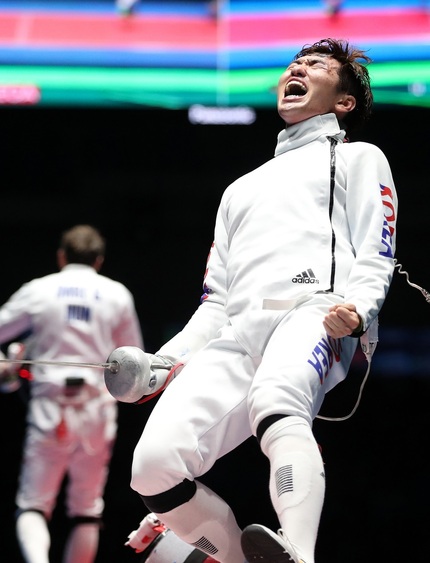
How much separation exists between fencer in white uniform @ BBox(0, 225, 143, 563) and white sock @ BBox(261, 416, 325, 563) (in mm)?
2317

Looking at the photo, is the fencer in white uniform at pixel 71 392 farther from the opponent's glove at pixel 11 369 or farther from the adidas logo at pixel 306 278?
the adidas logo at pixel 306 278

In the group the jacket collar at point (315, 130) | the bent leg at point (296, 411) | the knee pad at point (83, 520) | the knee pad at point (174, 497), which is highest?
the jacket collar at point (315, 130)

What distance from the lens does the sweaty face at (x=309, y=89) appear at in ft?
8.79

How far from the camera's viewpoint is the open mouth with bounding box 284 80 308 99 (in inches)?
106

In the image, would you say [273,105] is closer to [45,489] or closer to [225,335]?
[45,489]

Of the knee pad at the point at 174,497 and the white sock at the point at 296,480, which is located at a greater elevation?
the white sock at the point at 296,480

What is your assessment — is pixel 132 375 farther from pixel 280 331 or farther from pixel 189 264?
pixel 189 264

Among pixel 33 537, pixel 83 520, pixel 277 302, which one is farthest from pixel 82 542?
pixel 277 302

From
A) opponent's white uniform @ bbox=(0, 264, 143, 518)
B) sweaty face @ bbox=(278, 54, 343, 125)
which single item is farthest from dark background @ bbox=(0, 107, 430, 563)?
sweaty face @ bbox=(278, 54, 343, 125)

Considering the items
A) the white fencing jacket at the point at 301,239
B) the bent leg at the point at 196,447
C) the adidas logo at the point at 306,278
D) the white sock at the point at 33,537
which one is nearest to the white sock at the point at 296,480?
the bent leg at the point at 196,447

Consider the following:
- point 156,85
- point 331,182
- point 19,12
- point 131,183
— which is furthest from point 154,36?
point 331,182

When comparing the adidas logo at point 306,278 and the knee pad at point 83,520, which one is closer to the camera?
the adidas logo at point 306,278

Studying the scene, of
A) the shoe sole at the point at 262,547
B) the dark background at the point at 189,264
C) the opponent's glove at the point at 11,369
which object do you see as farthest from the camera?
the dark background at the point at 189,264

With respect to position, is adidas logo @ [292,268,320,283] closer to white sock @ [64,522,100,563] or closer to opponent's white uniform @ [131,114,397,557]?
opponent's white uniform @ [131,114,397,557]
